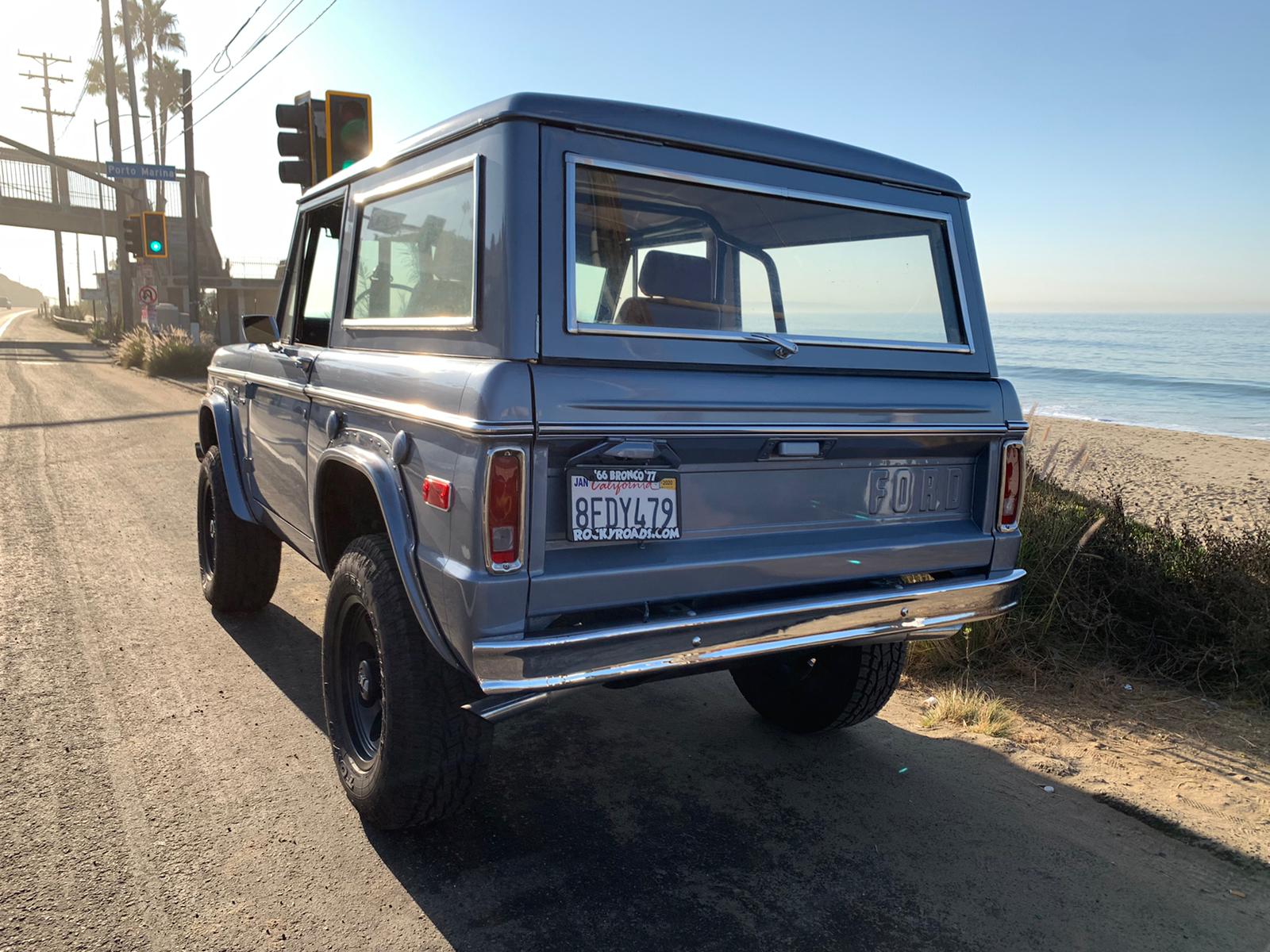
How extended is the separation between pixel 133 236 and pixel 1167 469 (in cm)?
2176

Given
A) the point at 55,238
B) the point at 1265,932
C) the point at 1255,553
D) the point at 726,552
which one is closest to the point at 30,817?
the point at 726,552

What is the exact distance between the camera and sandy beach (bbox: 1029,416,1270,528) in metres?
8.30

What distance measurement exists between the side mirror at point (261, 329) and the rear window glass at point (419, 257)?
0.96 m

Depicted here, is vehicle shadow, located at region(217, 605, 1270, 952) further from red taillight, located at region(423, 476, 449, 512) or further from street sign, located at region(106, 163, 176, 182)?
street sign, located at region(106, 163, 176, 182)

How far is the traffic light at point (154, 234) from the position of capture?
792 inches

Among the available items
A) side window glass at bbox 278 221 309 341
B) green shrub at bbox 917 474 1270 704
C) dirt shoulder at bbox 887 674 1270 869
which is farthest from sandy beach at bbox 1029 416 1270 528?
side window glass at bbox 278 221 309 341

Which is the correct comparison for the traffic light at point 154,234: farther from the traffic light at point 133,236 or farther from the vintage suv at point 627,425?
the vintage suv at point 627,425

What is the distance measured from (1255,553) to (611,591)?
4038 mm

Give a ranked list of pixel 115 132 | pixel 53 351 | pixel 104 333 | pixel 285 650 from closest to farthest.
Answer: pixel 285 650 < pixel 115 132 < pixel 53 351 < pixel 104 333

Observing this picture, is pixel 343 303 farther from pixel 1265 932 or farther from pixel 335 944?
pixel 1265 932

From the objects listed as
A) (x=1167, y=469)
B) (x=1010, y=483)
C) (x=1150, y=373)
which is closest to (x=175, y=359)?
(x=1167, y=469)

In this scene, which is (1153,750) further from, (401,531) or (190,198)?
(190,198)

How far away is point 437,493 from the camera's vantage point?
2469 millimetres

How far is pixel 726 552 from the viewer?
2.70m
